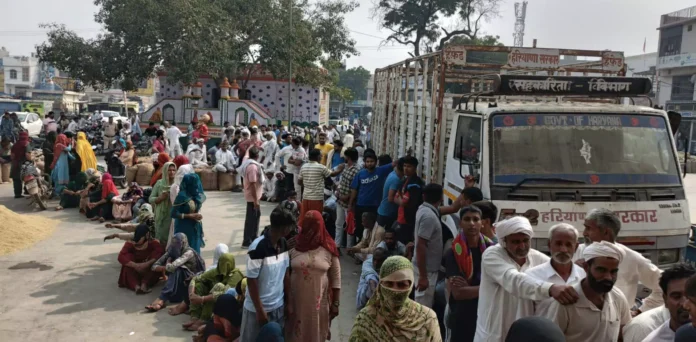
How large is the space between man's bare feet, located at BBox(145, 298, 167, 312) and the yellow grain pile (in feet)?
11.3

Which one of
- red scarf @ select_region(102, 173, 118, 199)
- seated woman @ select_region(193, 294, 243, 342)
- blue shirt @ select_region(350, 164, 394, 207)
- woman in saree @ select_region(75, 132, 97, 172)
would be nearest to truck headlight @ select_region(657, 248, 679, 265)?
blue shirt @ select_region(350, 164, 394, 207)

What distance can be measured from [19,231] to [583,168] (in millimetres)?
8334

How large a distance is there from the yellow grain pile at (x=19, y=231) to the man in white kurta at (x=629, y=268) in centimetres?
818

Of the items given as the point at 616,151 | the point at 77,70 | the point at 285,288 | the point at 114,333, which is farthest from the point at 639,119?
the point at 77,70

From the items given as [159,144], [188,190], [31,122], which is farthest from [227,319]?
[31,122]

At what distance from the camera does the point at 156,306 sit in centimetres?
673

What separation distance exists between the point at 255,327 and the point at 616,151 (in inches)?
150

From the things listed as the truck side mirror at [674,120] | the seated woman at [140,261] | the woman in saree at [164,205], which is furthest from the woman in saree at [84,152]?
the truck side mirror at [674,120]

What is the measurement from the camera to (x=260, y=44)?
30.7 metres

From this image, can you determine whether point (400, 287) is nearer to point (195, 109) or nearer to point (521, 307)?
point (521, 307)

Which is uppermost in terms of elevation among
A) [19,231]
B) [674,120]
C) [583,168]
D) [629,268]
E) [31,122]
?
[674,120]

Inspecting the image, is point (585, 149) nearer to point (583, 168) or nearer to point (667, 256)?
point (583, 168)

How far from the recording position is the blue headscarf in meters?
7.39

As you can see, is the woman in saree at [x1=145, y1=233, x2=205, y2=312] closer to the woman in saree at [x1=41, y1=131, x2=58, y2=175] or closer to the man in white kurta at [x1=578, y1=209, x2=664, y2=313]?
the man in white kurta at [x1=578, y1=209, x2=664, y2=313]
